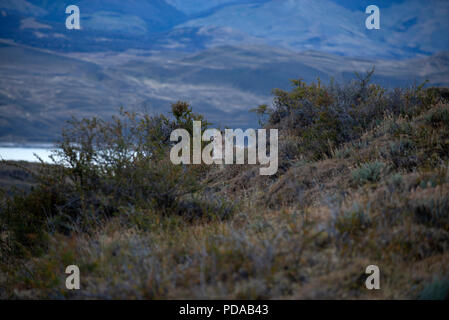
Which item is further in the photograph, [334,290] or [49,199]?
[49,199]

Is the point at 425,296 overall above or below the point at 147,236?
below

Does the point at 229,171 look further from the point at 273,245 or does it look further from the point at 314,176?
the point at 273,245

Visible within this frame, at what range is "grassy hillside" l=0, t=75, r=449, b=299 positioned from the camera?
381cm

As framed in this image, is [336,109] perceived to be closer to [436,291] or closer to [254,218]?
[254,218]

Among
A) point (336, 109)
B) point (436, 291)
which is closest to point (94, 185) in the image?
point (436, 291)

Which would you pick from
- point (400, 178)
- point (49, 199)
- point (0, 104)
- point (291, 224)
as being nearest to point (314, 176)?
point (400, 178)

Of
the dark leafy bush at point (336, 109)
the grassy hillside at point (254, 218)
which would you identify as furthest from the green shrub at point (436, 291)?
the dark leafy bush at point (336, 109)

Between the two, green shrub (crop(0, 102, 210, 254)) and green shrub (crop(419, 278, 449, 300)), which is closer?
green shrub (crop(419, 278, 449, 300))

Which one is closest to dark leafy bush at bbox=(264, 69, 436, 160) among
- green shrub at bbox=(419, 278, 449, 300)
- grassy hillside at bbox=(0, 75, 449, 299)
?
grassy hillside at bbox=(0, 75, 449, 299)

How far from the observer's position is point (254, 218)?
562 cm

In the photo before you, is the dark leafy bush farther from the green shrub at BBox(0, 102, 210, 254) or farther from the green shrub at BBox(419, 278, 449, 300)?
the green shrub at BBox(419, 278, 449, 300)

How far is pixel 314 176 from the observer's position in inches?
296

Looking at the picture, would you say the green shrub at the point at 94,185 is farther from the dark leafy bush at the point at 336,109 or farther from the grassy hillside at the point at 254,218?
the dark leafy bush at the point at 336,109

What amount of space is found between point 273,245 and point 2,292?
3371mm
